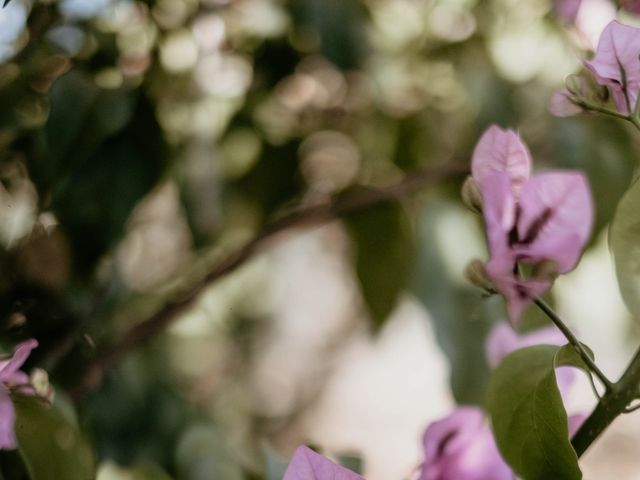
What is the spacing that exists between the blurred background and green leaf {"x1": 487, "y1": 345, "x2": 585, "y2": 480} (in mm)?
104

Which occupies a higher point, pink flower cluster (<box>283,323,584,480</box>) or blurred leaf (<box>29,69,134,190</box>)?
blurred leaf (<box>29,69,134,190</box>)

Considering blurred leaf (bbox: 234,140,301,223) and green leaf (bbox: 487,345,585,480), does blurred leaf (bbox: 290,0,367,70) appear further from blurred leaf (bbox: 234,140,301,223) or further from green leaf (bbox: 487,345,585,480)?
green leaf (bbox: 487,345,585,480)

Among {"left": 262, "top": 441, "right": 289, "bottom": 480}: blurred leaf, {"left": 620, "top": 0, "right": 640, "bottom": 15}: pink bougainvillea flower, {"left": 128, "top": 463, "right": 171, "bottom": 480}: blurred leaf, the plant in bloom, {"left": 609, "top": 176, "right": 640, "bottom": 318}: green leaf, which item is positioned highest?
{"left": 620, "top": 0, "right": 640, "bottom": 15}: pink bougainvillea flower

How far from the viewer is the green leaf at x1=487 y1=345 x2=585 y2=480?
0.29 metres

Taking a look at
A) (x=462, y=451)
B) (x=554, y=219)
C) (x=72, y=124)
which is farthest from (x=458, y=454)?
(x=72, y=124)

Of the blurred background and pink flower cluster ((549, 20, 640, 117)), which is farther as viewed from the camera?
the blurred background

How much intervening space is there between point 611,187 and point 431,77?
0.18 meters

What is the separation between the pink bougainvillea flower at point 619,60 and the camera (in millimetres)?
308

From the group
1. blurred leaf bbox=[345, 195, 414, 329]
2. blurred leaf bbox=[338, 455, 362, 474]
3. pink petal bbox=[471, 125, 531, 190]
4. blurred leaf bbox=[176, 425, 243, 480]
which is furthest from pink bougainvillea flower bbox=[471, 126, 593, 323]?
blurred leaf bbox=[345, 195, 414, 329]

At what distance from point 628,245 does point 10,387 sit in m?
0.21

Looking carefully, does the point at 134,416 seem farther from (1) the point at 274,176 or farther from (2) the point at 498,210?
(2) the point at 498,210

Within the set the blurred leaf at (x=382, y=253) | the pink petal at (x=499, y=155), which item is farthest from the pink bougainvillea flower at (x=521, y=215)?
the blurred leaf at (x=382, y=253)

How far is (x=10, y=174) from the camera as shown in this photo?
0.52 m

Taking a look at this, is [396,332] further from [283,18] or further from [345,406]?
[283,18]
